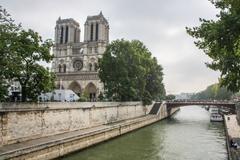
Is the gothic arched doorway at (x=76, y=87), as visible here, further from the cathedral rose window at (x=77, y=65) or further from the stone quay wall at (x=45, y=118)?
the stone quay wall at (x=45, y=118)

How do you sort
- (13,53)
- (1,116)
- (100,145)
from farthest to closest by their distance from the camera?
1. (100,145)
2. (13,53)
3. (1,116)

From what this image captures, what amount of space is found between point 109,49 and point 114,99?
25.9 feet

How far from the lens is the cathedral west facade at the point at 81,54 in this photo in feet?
225

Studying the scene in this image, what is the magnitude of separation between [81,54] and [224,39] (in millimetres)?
57232

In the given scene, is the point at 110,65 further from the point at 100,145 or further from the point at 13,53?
the point at 13,53

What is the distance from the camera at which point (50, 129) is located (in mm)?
25703

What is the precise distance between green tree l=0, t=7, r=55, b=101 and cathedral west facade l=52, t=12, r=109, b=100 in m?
42.4

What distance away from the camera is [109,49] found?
46031 millimetres

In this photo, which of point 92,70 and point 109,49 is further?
point 92,70

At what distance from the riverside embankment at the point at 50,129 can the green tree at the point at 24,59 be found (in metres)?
1.71

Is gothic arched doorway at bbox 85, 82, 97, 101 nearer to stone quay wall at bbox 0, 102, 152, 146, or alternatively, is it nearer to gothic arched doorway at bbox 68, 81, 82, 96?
gothic arched doorway at bbox 68, 81, 82, 96

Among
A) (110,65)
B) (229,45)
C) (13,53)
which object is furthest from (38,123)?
(110,65)

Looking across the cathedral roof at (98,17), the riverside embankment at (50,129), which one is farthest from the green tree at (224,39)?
the cathedral roof at (98,17)

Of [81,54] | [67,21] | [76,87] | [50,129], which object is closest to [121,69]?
[50,129]
